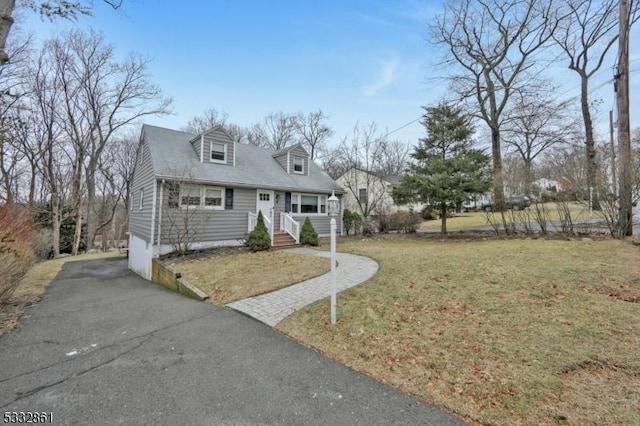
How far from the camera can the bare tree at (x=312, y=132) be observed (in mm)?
32688

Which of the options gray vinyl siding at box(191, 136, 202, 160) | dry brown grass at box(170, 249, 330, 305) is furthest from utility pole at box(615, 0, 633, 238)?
gray vinyl siding at box(191, 136, 202, 160)

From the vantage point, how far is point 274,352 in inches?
144

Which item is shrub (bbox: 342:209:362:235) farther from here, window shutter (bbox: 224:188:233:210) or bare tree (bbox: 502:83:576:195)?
bare tree (bbox: 502:83:576:195)

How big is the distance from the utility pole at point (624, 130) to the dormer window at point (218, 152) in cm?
1467

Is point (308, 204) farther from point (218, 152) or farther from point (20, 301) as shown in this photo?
point (20, 301)

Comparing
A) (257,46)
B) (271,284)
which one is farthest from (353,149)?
(271,284)

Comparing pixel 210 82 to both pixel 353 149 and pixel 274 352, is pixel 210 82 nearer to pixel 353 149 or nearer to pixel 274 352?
pixel 353 149

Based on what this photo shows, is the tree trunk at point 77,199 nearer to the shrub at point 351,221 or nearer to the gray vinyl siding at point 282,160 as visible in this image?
the gray vinyl siding at point 282,160

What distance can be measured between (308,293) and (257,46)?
11.7 metres

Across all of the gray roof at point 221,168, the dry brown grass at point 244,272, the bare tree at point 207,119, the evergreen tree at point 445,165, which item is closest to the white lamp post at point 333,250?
the dry brown grass at point 244,272

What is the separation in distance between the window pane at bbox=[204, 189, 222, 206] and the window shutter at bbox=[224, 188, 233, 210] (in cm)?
21

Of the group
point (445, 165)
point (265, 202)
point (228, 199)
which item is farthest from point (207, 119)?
point (445, 165)

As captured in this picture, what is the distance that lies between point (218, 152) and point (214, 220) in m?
3.55

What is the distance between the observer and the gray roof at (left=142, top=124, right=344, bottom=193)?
38.6 feet
